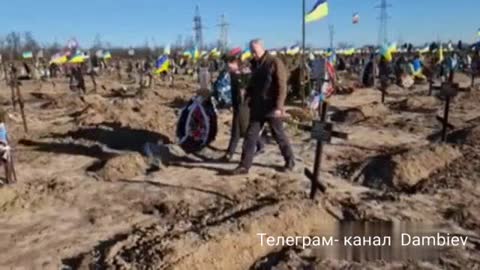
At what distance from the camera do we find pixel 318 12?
13.8 metres

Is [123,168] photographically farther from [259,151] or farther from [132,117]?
[132,117]

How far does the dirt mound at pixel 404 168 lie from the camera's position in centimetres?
764

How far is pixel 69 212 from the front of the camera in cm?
671

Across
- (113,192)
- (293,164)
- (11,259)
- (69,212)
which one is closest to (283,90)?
(293,164)

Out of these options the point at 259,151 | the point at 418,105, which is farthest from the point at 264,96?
the point at 418,105

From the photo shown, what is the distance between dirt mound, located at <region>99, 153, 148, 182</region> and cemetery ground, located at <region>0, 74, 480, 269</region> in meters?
0.02

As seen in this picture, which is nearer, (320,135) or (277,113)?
(320,135)

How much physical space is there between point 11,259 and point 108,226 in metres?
1.06

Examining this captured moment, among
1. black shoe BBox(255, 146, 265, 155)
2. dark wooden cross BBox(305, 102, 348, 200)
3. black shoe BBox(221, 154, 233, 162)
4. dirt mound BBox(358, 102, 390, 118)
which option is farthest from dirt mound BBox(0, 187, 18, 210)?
dirt mound BBox(358, 102, 390, 118)

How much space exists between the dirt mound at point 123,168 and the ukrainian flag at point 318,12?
6700 mm

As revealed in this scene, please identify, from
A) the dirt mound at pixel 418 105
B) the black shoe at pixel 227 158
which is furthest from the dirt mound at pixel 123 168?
the dirt mound at pixel 418 105

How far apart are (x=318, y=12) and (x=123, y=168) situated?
7.29 metres

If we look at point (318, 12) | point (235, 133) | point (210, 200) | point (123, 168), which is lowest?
point (210, 200)

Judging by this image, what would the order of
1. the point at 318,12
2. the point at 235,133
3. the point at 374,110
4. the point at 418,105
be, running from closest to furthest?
the point at 235,133 < the point at 318,12 < the point at 374,110 < the point at 418,105
